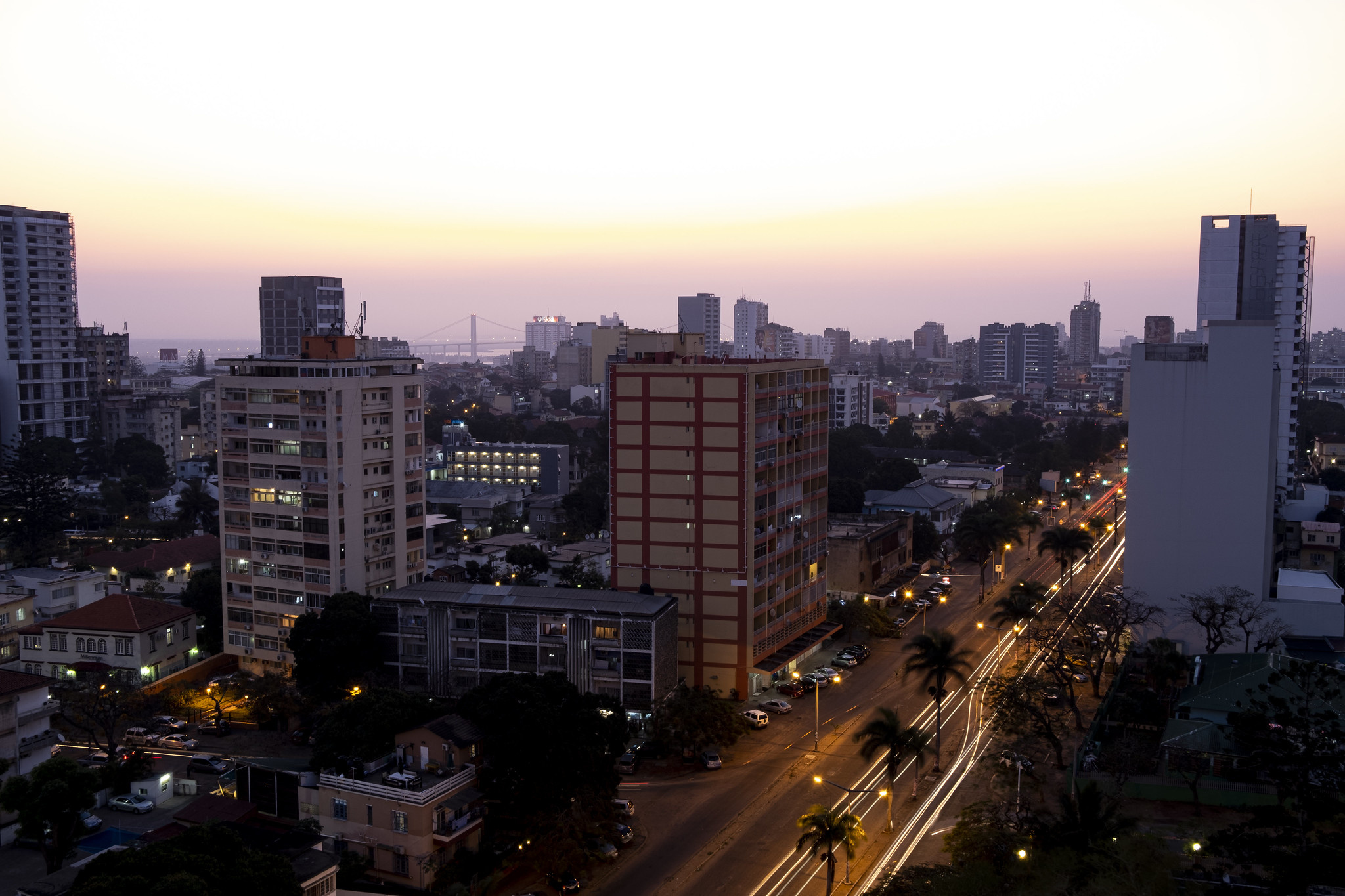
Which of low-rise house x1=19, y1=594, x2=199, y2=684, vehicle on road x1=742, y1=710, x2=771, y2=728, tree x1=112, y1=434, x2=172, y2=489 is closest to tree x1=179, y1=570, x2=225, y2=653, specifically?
low-rise house x1=19, y1=594, x2=199, y2=684

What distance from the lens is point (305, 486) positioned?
46469 mm

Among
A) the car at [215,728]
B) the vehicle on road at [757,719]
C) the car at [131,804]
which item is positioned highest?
the vehicle on road at [757,719]

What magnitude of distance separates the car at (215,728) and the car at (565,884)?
18.5 metres

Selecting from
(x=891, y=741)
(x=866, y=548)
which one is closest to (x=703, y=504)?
(x=891, y=741)

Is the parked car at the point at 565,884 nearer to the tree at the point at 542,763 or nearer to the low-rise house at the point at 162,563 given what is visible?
the tree at the point at 542,763

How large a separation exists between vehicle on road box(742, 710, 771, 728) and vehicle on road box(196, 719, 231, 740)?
66.8ft

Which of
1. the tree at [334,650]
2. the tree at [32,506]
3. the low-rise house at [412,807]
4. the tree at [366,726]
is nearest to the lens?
the low-rise house at [412,807]

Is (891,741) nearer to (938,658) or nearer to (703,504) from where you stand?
(938,658)

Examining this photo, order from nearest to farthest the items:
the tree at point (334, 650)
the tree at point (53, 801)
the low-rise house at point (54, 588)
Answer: the tree at point (53, 801), the tree at point (334, 650), the low-rise house at point (54, 588)

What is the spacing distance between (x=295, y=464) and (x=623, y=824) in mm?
23019

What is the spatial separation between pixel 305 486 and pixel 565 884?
929 inches

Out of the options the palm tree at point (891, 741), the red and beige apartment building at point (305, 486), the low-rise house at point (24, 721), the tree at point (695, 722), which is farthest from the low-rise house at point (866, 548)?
the low-rise house at point (24, 721)

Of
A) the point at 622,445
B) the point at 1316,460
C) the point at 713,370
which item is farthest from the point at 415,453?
the point at 1316,460

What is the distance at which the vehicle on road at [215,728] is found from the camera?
138 ft
